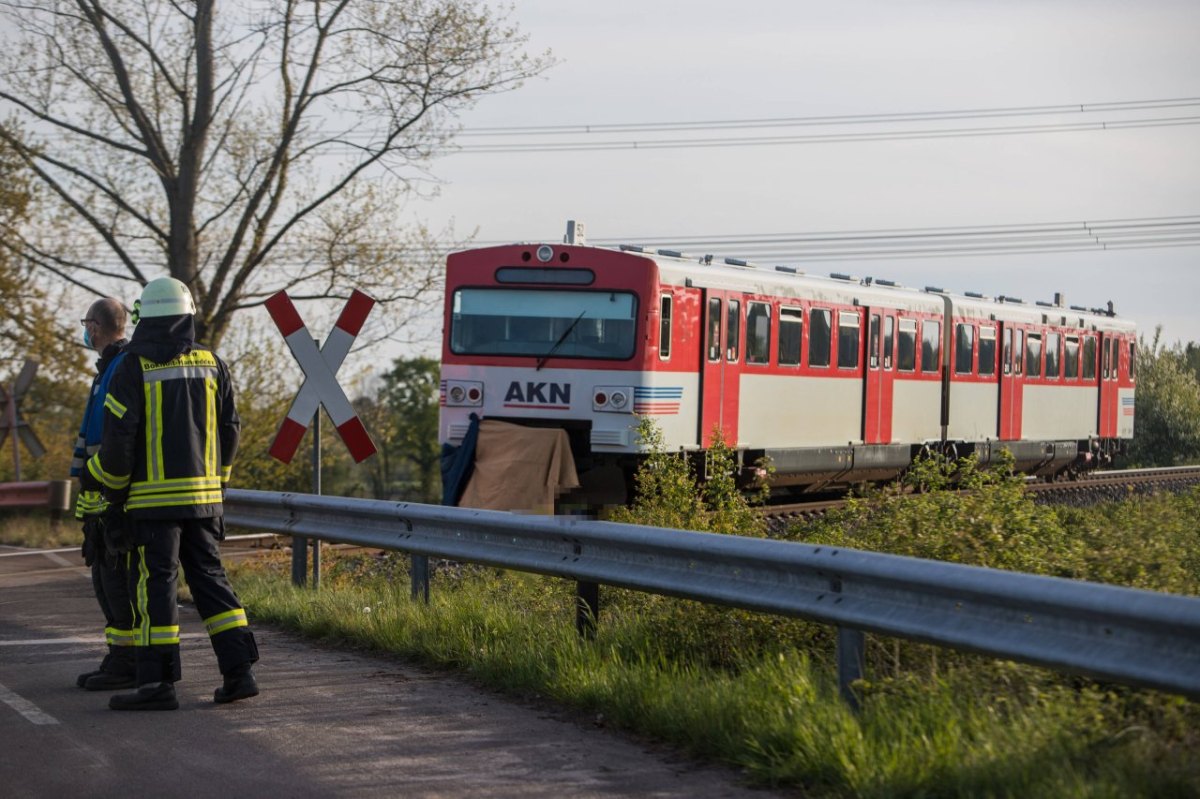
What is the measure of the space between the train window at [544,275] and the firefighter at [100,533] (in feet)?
31.7

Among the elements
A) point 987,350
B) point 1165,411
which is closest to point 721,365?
point 987,350

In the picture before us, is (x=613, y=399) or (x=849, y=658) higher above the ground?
(x=613, y=399)

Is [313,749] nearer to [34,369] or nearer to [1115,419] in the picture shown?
[34,369]

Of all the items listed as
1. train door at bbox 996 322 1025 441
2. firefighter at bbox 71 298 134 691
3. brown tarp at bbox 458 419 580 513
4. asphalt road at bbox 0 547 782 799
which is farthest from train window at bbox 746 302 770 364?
firefighter at bbox 71 298 134 691

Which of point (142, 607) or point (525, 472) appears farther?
point (525, 472)

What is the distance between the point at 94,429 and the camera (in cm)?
820

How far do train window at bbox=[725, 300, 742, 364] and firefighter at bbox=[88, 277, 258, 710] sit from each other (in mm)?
11764

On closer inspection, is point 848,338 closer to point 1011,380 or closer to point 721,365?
point 721,365

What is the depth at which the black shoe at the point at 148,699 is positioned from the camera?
743 centimetres

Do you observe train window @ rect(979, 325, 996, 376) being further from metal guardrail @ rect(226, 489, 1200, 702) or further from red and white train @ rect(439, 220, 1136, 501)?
metal guardrail @ rect(226, 489, 1200, 702)

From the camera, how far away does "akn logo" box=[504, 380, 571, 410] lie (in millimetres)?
17656

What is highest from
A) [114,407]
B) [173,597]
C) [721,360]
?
[721,360]

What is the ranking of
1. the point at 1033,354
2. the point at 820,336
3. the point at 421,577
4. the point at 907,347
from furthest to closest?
the point at 1033,354, the point at 907,347, the point at 820,336, the point at 421,577

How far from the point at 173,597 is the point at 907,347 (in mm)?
17187
